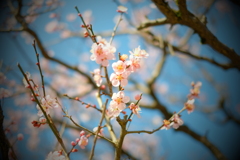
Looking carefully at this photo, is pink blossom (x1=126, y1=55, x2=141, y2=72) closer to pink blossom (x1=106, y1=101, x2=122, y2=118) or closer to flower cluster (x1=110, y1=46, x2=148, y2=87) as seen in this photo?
flower cluster (x1=110, y1=46, x2=148, y2=87)

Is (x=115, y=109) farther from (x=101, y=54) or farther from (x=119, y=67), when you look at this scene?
(x=101, y=54)

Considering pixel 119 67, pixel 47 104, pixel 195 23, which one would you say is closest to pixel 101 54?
pixel 119 67

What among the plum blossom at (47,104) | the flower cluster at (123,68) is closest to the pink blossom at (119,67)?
the flower cluster at (123,68)

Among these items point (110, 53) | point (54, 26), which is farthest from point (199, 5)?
point (54, 26)

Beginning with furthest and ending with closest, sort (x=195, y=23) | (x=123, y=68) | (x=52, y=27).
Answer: (x=52, y=27) < (x=195, y=23) < (x=123, y=68)

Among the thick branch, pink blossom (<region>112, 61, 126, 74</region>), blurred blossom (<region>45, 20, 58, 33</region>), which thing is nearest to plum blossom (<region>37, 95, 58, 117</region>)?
pink blossom (<region>112, 61, 126, 74</region>)

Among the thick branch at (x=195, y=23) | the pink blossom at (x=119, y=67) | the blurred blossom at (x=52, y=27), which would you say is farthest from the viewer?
the blurred blossom at (x=52, y=27)

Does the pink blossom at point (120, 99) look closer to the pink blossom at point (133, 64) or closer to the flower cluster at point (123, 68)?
the flower cluster at point (123, 68)

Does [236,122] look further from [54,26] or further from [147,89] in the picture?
[54,26]

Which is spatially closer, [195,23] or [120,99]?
[120,99]
